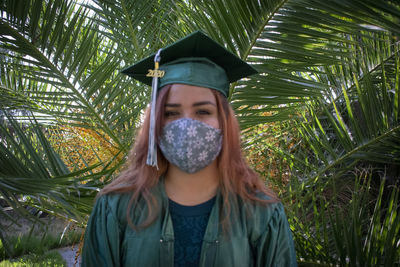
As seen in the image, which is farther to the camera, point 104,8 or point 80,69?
point 104,8

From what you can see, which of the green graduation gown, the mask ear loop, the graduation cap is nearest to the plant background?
the green graduation gown

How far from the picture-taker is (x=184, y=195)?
1.45 m

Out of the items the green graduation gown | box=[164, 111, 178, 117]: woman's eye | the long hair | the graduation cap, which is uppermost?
the graduation cap

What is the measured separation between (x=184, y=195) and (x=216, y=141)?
0.24 m

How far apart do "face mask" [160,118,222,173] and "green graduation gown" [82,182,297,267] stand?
15 centimetres

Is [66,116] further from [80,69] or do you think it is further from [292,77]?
[292,77]

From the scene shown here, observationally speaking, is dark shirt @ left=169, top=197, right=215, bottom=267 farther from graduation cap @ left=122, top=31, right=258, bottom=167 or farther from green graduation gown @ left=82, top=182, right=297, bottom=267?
graduation cap @ left=122, top=31, right=258, bottom=167

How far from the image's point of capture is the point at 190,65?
1.42m

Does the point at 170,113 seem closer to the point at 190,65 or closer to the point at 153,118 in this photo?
the point at 153,118

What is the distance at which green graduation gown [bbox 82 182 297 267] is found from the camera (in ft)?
4.26

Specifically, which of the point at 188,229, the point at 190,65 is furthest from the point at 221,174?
the point at 190,65

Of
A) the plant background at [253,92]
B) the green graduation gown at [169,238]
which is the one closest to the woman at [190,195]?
the green graduation gown at [169,238]

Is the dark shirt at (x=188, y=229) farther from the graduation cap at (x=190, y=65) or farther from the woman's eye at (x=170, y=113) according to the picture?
the woman's eye at (x=170, y=113)

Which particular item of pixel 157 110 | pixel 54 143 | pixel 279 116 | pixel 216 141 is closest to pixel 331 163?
pixel 279 116
